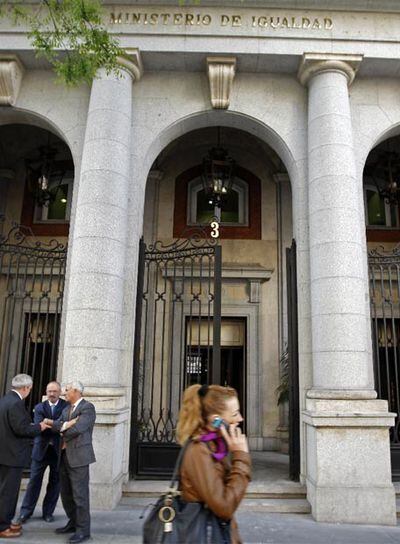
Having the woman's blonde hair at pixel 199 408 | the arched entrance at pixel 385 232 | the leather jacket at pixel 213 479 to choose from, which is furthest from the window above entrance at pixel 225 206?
the leather jacket at pixel 213 479

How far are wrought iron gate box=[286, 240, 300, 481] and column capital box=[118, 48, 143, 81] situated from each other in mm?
4172

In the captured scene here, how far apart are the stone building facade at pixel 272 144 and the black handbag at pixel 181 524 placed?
4.36 metres

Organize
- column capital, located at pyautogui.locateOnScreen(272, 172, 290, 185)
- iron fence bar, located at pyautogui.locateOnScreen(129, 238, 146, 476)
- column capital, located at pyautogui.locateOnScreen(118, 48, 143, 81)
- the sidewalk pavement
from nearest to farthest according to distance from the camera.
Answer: the sidewalk pavement, iron fence bar, located at pyautogui.locateOnScreen(129, 238, 146, 476), column capital, located at pyautogui.locateOnScreen(118, 48, 143, 81), column capital, located at pyautogui.locateOnScreen(272, 172, 290, 185)

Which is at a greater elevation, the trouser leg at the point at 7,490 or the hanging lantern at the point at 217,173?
the hanging lantern at the point at 217,173

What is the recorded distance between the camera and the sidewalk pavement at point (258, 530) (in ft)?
18.1

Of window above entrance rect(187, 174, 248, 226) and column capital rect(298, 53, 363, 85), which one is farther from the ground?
column capital rect(298, 53, 363, 85)

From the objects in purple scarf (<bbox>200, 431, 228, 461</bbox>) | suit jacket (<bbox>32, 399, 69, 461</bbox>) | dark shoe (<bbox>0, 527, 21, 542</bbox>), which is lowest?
dark shoe (<bbox>0, 527, 21, 542</bbox>)

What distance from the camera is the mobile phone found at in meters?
2.59

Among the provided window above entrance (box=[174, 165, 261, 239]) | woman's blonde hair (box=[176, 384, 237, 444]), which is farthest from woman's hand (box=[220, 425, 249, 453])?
window above entrance (box=[174, 165, 261, 239])

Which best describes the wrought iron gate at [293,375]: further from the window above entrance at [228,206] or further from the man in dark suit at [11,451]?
the man in dark suit at [11,451]

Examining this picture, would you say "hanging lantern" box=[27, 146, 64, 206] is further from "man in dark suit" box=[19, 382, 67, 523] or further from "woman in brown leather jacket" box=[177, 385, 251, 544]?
"woman in brown leather jacket" box=[177, 385, 251, 544]

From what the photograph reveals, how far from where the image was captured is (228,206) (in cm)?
1289

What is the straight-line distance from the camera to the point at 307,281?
25.8 feet

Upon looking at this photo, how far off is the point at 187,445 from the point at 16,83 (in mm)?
8124
